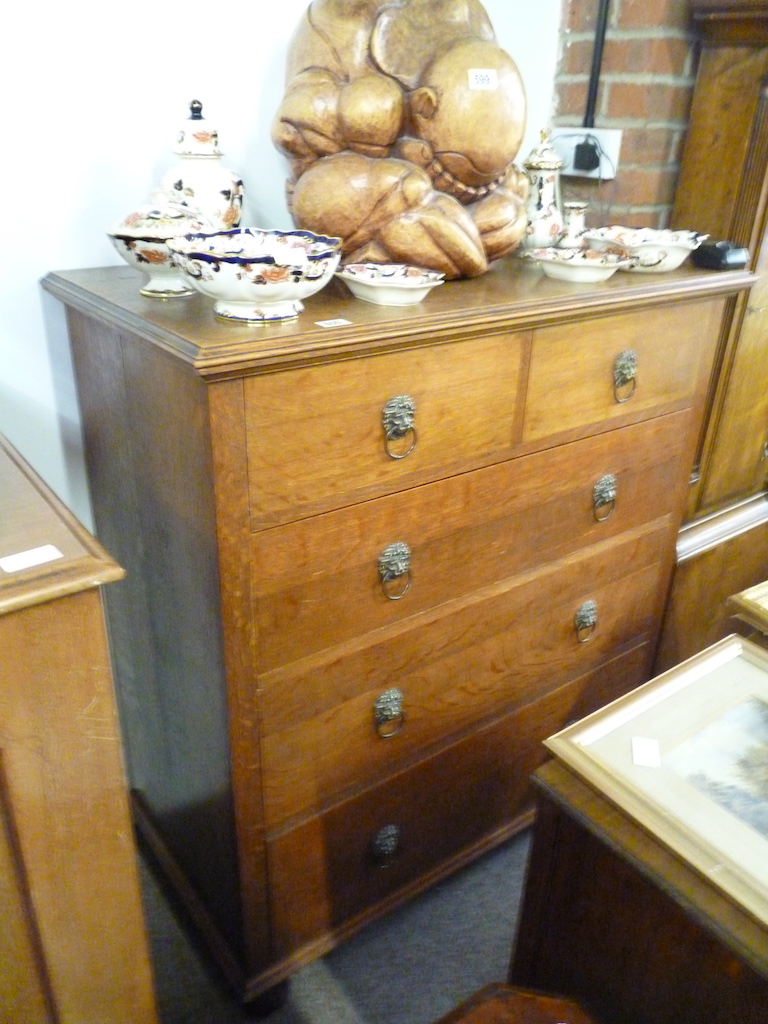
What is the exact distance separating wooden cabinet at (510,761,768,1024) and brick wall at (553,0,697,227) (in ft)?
3.67

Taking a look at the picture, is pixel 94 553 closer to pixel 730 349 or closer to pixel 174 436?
pixel 174 436

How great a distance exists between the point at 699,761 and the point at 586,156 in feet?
3.74

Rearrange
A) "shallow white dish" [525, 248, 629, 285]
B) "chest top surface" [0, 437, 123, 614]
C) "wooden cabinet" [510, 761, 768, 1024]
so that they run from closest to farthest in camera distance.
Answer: "chest top surface" [0, 437, 123, 614], "wooden cabinet" [510, 761, 768, 1024], "shallow white dish" [525, 248, 629, 285]

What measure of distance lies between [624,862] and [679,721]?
0.72ft

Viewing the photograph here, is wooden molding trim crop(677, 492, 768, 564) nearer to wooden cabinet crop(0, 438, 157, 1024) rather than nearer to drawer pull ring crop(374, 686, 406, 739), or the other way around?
drawer pull ring crop(374, 686, 406, 739)

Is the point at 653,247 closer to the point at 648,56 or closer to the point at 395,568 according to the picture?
the point at 648,56

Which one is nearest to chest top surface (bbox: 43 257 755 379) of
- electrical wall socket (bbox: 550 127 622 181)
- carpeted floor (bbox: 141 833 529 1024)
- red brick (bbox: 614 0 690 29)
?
electrical wall socket (bbox: 550 127 622 181)

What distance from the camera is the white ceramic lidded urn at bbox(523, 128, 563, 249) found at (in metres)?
1.31

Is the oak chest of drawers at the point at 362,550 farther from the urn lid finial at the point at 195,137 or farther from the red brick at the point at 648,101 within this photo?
the red brick at the point at 648,101

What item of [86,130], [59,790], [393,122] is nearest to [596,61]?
[393,122]

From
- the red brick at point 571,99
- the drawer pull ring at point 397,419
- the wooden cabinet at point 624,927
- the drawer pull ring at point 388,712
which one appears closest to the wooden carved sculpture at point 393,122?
the drawer pull ring at point 397,419

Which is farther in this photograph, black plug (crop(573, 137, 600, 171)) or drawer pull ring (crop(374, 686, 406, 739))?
black plug (crop(573, 137, 600, 171))

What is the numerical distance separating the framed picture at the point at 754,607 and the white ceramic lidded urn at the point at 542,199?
2.16ft

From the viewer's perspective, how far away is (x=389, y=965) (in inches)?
53.6
